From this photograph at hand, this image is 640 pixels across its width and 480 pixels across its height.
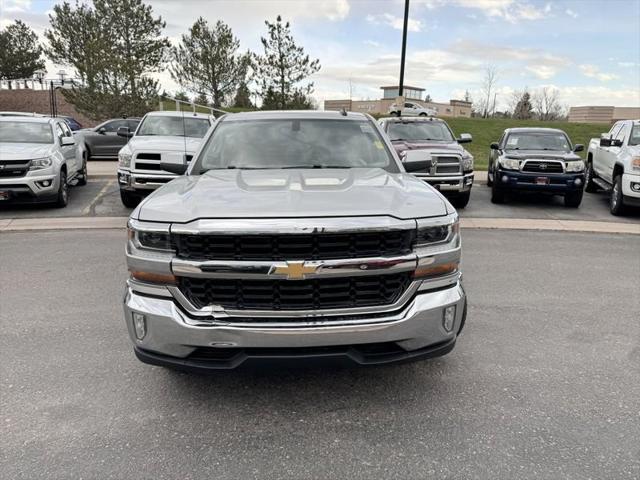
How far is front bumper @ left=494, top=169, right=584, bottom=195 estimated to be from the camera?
10.6m

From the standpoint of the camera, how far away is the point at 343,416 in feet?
10.1

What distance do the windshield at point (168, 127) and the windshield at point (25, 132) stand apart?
182cm

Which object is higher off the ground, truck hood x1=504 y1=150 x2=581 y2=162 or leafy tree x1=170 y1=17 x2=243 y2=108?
leafy tree x1=170 y1=17 x2=243 y2=108

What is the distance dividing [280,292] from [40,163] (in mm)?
8474

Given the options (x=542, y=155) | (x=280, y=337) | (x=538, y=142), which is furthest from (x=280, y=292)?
(x=538, y=142)

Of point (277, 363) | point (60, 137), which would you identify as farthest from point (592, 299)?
point (60, 137)

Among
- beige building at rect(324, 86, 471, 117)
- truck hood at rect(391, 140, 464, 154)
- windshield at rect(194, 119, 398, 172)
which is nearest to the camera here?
windshield at rect(194, 119, 398, 172)

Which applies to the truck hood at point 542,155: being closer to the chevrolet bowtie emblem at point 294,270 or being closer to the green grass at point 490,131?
the chevrolet bowtie emblem at point 294,270

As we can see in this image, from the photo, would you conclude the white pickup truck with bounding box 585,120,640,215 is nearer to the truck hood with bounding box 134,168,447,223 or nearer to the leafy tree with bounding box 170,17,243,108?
the truck hood with bounding box 134,168,447,223

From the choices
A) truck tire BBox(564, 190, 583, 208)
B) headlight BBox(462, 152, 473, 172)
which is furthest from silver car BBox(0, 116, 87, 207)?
truck tire BBox(564, 190, 583, 208)

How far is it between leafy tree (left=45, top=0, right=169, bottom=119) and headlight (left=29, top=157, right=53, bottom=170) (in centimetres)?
1773

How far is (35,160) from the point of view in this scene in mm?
9414

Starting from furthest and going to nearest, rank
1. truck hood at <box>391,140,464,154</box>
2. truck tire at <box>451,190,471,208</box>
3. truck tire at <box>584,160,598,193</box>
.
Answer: truck tire at <box>584,160,598,193</box> → truck tire at <box>451,190,471,208</box> → truck hood at <box>391,140,464,154</box>

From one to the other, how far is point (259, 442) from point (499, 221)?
8.05m
